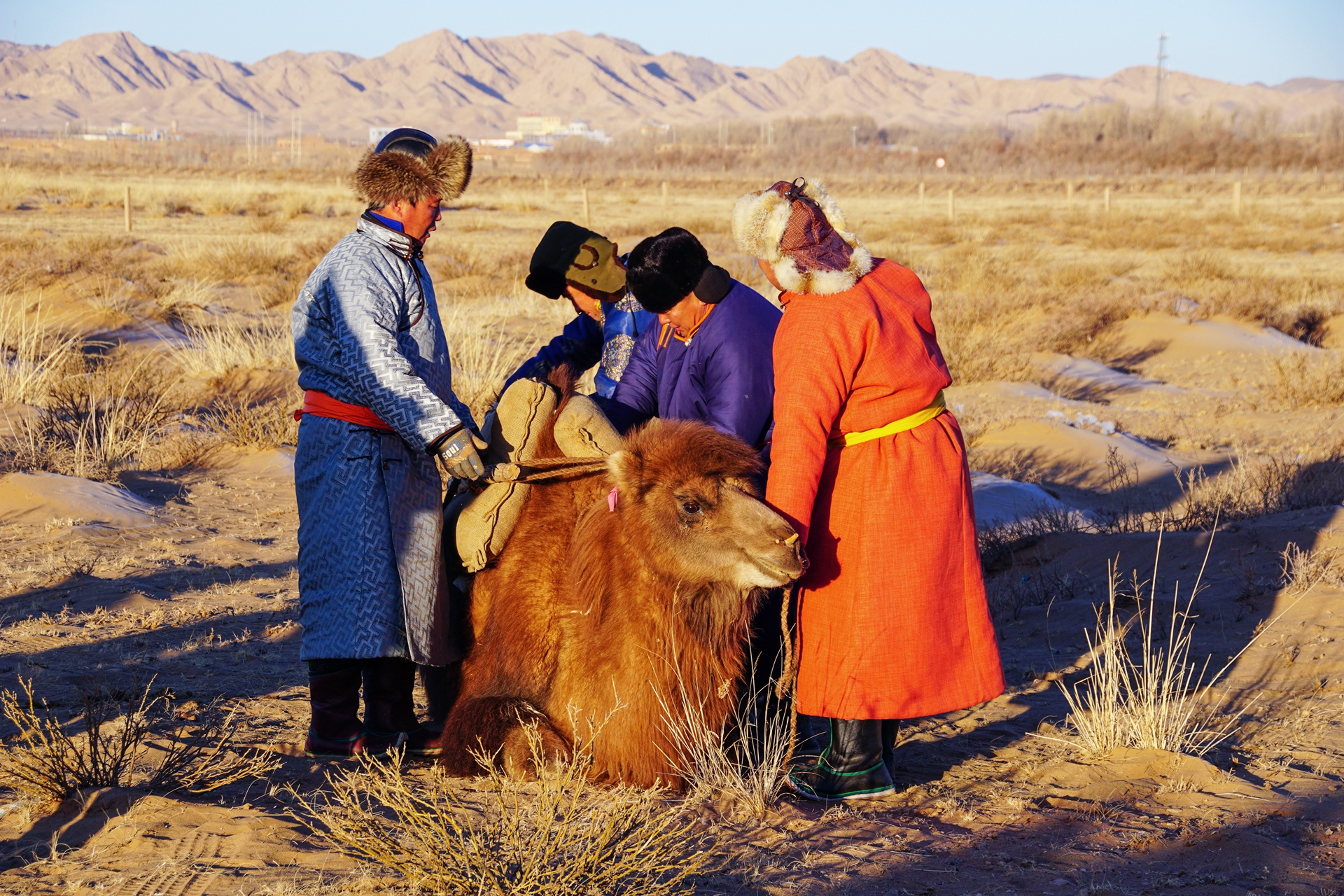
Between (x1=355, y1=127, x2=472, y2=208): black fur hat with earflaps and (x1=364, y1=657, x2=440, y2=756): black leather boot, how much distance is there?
1695mm

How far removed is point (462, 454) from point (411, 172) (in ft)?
3.37

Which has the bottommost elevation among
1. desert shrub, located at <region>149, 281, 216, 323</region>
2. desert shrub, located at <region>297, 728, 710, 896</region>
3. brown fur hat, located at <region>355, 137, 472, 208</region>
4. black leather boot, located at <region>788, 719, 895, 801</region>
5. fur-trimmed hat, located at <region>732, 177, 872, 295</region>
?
black leather boot, located at <region>788, 719, 895, 801</region>

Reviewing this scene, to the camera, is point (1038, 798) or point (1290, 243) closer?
point (1038, 798)

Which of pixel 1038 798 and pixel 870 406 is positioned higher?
pixel 870 406

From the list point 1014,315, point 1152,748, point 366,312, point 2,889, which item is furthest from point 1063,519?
point 1014,315

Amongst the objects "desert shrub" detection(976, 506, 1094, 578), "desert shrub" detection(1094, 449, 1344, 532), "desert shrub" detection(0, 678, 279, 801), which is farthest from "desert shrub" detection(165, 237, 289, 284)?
"desert shrub" detection(0, 678, 279, 801)

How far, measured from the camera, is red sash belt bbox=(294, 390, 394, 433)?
4.22 m

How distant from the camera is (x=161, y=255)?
909 inches

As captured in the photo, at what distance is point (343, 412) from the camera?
167 inches

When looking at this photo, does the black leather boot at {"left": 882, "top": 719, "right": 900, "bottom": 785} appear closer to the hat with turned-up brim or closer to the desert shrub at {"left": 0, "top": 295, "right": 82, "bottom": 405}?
the hat with turned-up brim

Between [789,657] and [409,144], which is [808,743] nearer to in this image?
[789,657]

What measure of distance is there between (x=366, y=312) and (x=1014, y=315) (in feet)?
49.5

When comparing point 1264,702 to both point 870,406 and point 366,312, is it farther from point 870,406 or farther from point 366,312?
point 366,312

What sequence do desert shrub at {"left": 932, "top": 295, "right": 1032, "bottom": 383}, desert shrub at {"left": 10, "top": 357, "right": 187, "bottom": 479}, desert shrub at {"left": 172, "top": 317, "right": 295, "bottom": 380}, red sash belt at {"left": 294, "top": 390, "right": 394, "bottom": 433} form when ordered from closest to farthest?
red sash belt at {"left": 294, "top": 390, "right": 394, "bottom": 433}
desert shrub at {"left": 10, "top": 357, "right": 187, "bottom": 479}
desert shrub at {"left": 172, "top": 317, "right": 295, "bottom": 380}
desert shrub at {"left": 932, "top": 295, "right": 1032, "bottom": 383}
